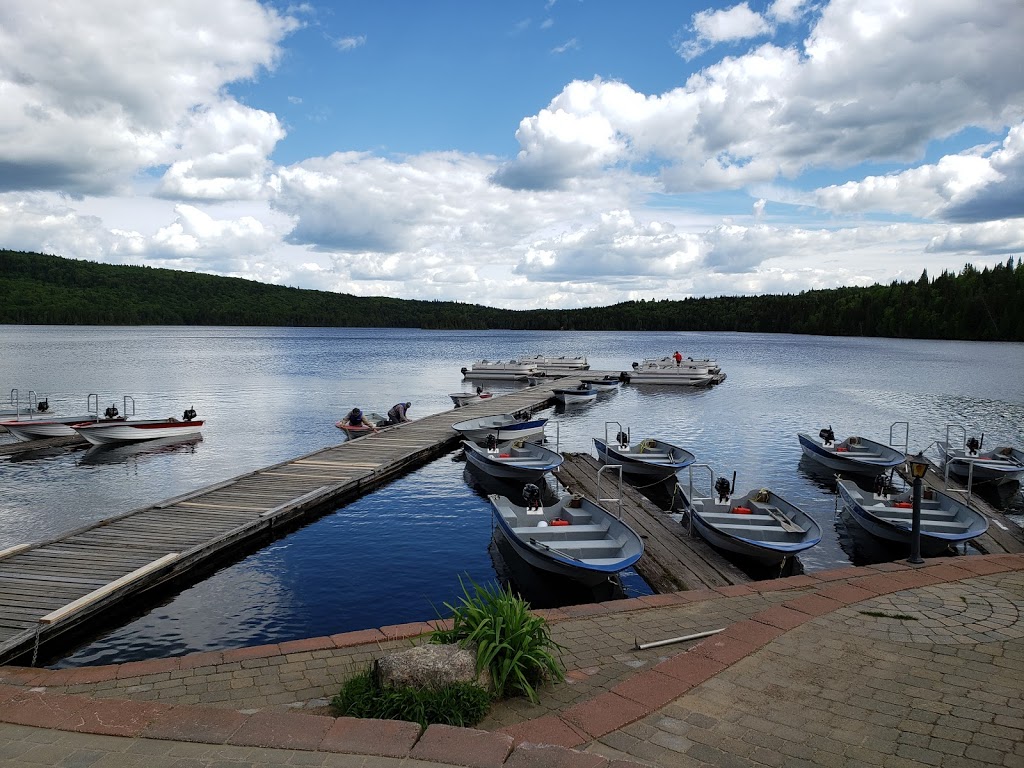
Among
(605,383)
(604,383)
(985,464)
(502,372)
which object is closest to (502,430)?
(985,464)

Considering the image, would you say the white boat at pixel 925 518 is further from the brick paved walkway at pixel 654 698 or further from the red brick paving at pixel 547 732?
the red brick paving at pixel 547 732

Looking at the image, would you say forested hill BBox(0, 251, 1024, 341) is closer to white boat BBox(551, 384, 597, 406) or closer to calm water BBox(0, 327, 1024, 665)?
calm water BBox(0, 327, 1024, 665)

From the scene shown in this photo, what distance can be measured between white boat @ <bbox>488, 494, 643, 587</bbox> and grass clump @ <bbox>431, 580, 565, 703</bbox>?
4863mm

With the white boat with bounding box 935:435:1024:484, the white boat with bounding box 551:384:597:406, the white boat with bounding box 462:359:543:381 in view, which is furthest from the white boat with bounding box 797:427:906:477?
the white boat with bounding box 462:359:543:381

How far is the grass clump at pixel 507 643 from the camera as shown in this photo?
5965 millimetres

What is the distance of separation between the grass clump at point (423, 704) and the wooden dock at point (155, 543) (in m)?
5.58

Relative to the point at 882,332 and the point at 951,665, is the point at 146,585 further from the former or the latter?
the point at 882,332

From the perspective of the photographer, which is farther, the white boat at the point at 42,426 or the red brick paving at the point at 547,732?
the white boat at the point at 42,426

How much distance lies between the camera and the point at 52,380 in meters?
55.0

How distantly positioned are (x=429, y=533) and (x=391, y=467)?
5806 millimetres

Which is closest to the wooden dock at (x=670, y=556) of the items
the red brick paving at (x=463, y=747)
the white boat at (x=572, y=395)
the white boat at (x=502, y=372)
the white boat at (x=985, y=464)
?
the red brick paving at (x=463, y=747)

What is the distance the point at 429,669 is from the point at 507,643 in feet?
2.39

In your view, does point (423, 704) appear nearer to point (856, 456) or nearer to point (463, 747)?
point (463, 747)

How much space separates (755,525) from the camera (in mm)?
14164
